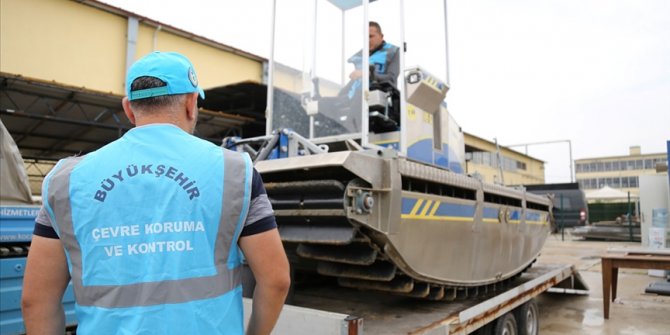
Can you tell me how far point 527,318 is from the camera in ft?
17.5

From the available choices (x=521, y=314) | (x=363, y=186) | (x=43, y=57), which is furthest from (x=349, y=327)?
(x=43, y=57)

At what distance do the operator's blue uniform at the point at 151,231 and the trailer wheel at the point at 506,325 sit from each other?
374 cm

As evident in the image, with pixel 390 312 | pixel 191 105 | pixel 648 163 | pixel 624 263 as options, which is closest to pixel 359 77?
pixel 390 312

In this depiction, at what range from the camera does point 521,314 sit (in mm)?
5242

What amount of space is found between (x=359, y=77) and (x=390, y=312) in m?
1.92

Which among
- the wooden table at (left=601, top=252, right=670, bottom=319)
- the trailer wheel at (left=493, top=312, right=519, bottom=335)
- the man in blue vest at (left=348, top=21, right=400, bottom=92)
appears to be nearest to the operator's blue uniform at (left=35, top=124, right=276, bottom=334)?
the man in blue vest at (left=348, top=21, right=400, bottom=92)

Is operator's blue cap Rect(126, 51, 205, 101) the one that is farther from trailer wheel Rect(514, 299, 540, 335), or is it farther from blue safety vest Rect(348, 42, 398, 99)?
trailer wheel Rect(514, 299, 540, 335)

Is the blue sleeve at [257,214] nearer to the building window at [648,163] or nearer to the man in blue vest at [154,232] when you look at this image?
the man in blue vest at [154,232]

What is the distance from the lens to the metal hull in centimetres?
315

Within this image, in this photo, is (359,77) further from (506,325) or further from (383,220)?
(506,325)

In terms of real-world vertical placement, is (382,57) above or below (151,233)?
above

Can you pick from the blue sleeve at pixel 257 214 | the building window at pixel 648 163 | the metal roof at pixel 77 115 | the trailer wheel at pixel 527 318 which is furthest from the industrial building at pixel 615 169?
the blue sleeve at pixel 257 214

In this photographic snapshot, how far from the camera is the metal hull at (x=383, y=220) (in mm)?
3154

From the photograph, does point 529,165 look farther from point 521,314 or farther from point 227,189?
point 227,189
